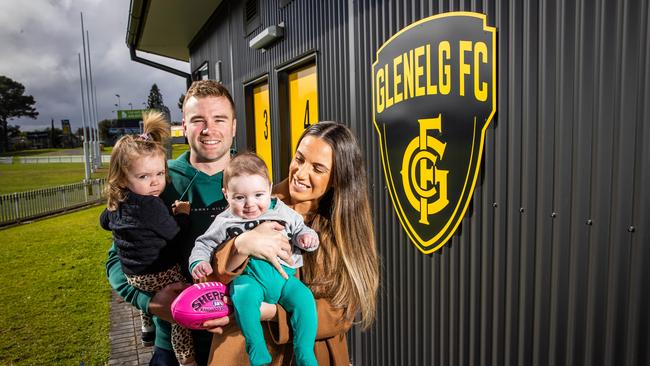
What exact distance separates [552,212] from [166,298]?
185 cm

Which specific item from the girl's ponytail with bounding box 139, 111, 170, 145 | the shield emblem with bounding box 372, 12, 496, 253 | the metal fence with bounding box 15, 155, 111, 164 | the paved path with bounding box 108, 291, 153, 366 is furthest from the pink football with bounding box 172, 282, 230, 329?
the metal fence with bounding box 15, 155, 111, 164

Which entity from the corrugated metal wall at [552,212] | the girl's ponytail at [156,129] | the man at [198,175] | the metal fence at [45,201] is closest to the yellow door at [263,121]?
the corrugated metal wall at [552,212]

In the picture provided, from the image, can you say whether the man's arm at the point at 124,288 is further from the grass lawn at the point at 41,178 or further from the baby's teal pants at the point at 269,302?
the grass lawn at the point at 41,178

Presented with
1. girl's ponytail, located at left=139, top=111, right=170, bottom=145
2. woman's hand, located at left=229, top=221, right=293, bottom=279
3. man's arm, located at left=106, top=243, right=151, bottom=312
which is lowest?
man's arm, located at left=106, top=243, right=151, bottom=312

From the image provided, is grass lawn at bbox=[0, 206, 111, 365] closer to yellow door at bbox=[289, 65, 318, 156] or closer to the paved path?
the paved path

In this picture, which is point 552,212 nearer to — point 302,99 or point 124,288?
point 124,288

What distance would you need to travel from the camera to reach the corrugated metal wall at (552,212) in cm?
182

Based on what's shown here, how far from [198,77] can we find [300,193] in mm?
11506

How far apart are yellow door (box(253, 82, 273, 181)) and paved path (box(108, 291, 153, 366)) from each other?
2.85m

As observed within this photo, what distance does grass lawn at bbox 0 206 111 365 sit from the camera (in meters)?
5.32

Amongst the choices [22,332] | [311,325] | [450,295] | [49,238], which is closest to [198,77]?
[49,238]

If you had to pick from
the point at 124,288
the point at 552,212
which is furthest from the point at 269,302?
the point at 552,212

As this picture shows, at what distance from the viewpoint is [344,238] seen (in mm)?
1816

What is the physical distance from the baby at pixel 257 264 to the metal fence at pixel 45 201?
16430 millimetres
